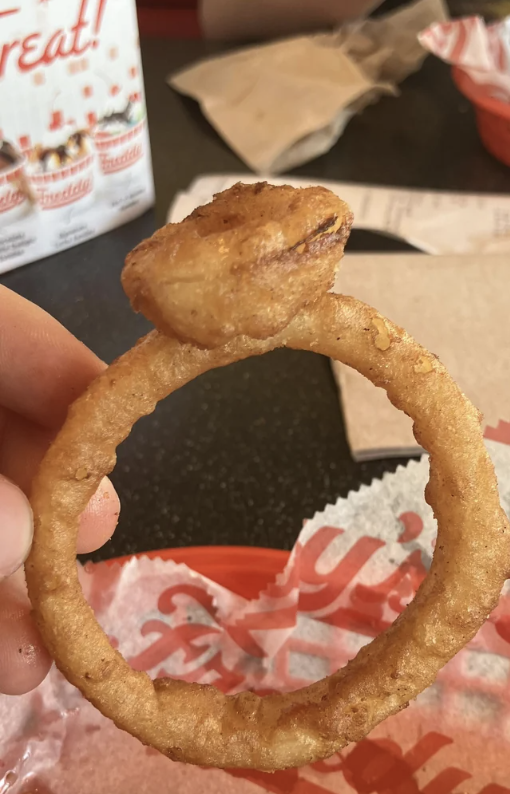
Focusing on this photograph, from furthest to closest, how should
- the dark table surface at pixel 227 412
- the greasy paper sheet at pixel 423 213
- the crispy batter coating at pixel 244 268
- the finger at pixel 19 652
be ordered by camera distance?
1. the greasy paper sheet at pixel 423 213
2. the dark table surface at pixel 227 412
3. the finger at pixel 19 652
4. the crispy batter coating at pixel 244 268

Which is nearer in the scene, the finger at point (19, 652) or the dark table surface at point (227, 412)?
the finger at point (19, 652)

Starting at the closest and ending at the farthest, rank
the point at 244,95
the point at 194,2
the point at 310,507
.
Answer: the point at 310,507
the point at 244,95
the point at 194,2

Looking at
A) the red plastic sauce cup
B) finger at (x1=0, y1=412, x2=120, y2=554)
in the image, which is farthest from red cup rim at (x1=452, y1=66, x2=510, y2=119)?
finger at (x1=0, y1=412, x2=120, y2=554)

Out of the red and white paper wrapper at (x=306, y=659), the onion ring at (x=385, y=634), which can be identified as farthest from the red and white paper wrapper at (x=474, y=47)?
the onion ring at (x=385, y=634)

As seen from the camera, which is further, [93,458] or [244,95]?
[244,95]

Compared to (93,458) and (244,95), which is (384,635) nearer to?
(93,458)

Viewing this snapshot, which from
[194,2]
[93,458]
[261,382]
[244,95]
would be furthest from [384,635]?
[194,2]

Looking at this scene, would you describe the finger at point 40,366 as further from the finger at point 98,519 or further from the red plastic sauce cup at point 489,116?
the red plastic sauce cup at point 489,116
